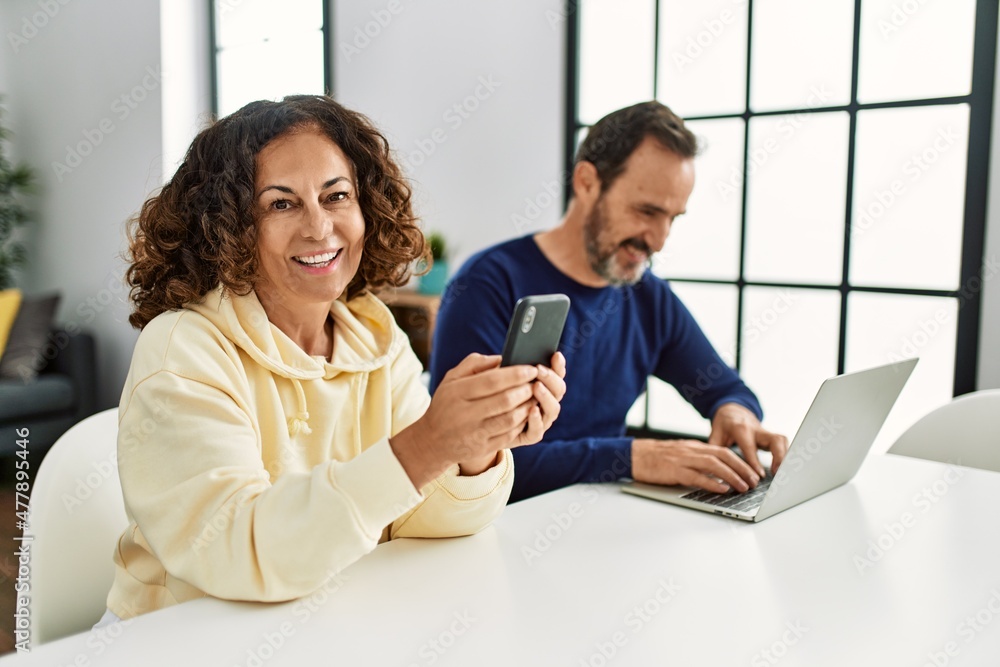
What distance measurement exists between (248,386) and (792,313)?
7.13ft

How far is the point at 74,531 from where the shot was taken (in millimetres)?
1213

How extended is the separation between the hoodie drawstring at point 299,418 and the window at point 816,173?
1.90 meters

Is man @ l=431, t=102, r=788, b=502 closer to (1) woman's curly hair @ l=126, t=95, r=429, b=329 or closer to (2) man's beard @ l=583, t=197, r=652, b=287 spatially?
(2) man's beard @ l=583, t=197, r=652, b=287

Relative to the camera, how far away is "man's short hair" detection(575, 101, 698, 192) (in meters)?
1.83

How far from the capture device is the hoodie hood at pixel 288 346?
110cm

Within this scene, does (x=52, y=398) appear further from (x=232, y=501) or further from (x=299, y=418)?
(x=232, y=501)

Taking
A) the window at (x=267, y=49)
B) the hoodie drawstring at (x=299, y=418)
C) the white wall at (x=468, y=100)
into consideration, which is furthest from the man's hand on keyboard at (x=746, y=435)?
the window at (x=267, y=49)

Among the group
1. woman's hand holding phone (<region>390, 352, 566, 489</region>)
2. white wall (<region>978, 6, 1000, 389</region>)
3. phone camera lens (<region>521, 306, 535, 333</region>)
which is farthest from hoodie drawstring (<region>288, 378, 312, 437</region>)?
white wall (<region>978, 6, 1000, 389</region>)

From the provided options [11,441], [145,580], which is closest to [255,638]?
[145,580]

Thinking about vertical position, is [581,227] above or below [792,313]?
above

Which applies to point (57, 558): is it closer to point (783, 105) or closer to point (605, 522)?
point (605, 522)

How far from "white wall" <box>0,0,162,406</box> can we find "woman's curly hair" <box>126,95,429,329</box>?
3.52 m

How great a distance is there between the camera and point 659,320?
1.96 metres

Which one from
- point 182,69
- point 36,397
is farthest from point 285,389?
point 182,69
